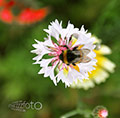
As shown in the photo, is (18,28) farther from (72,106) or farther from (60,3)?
(72,106)

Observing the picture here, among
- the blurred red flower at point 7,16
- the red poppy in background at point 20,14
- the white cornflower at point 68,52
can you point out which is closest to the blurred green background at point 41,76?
the red poppy in background at point 20,14

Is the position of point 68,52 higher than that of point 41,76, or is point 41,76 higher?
point 41,76

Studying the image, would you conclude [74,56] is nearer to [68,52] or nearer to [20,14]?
[68,52]

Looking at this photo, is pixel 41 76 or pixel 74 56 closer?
pixel 74 56

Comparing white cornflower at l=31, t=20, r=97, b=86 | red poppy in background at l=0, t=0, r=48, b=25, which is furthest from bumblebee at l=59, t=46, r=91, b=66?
red poppy in background at l=0, t=0, r=48, b=25

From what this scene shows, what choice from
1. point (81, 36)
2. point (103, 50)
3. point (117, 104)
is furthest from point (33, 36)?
point (81, 36)

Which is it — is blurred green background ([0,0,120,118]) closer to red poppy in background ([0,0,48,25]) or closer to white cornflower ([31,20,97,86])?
red poppy in background ([0,0,48,25])

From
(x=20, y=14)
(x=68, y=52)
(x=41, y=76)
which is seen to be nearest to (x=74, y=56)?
(x=68, y=52)

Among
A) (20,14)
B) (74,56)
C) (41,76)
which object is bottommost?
(74,56)
